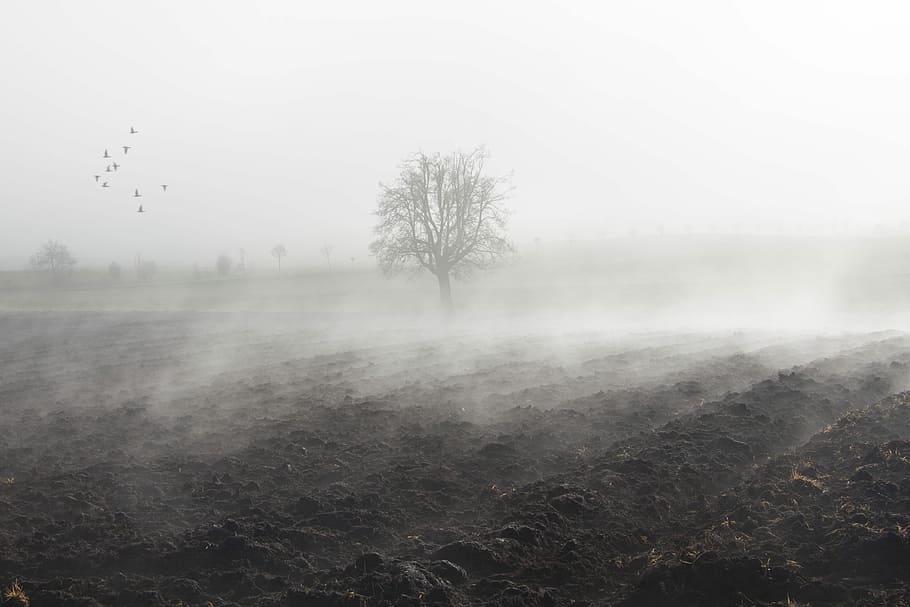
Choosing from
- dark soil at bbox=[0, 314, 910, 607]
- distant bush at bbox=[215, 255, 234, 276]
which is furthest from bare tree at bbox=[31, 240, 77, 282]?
dark soil at bbox=[0, 314, 910, 607]

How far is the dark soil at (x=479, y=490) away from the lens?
532 centimetres

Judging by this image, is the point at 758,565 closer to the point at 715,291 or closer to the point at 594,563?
the point at 594,563

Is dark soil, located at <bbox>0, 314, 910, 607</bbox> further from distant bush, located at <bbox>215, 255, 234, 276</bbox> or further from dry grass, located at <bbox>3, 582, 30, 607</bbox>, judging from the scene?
distant bush, located at <bbox>215, 255, 234, 276</bbox>

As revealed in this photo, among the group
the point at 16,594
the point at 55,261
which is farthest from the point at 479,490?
the point at 55,261

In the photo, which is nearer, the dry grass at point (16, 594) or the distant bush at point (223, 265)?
the dry grass at point (16, 594)

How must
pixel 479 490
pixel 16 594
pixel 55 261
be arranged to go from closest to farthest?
pixel 16 594
pixel 479 490
pixel 55 261

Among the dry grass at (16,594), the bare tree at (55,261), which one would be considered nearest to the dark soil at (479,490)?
the dry grass at (16,594)

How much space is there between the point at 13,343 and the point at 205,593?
95.5ft

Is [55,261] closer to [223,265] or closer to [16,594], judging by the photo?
[223,265]

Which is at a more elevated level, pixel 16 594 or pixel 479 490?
pixel 16 594

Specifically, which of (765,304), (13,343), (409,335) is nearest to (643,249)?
(765,304)

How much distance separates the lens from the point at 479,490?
25.8 ft

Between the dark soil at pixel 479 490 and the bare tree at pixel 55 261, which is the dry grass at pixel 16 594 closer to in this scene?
the dark soil at pixel 479 490

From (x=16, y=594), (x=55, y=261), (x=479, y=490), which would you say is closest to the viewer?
(x=16, y=594)
